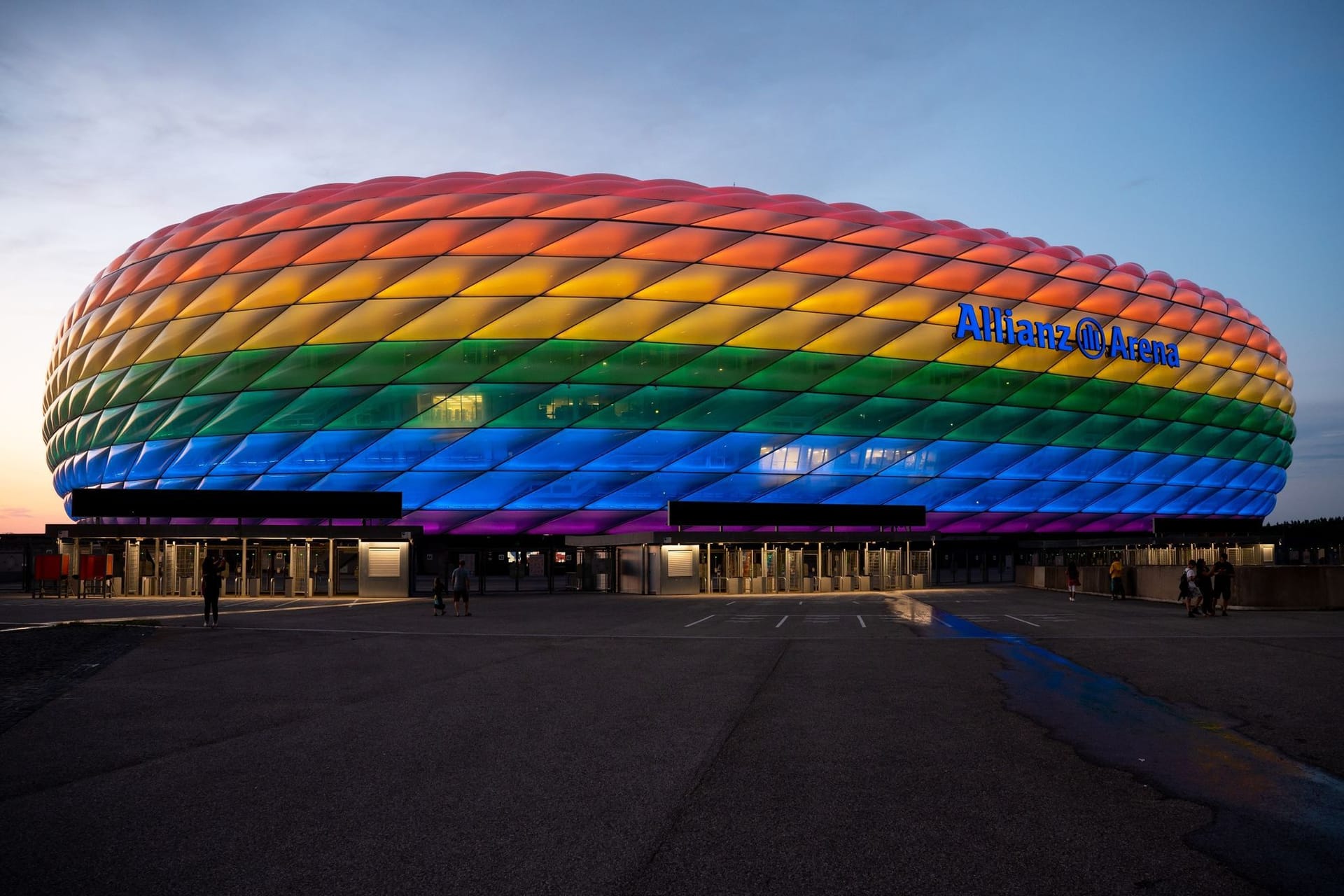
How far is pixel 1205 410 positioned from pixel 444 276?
3931 centimetres

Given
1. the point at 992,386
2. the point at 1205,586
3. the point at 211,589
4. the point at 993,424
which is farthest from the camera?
the point at 993,424

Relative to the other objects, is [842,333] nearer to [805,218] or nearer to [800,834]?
[805,218]

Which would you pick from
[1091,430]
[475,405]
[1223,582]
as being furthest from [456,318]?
[1091,430]

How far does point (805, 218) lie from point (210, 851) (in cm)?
3984

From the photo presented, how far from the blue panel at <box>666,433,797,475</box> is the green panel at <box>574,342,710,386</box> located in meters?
3.57

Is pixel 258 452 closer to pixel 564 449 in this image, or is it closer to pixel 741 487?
pixel 564 449

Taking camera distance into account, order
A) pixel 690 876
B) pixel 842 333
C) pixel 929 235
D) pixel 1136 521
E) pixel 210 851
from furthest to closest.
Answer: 1. pixel 1136 521
2. pixel 929 235
3. pixel 842 333
4. pixel 210 851
5. pixel 690 876

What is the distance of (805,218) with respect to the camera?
42344mm

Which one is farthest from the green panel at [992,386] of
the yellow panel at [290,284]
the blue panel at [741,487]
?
the yellow panel at [290,284]

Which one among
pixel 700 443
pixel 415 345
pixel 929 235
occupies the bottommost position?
pixel 700 443

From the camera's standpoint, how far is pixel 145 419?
41875 millimetres

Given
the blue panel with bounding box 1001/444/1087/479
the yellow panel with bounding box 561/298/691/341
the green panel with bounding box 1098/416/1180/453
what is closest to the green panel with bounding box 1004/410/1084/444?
the blue panel with bounding box 1001/444/1087/479

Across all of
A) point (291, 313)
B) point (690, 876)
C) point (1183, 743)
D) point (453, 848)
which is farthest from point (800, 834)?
point (291, 313)

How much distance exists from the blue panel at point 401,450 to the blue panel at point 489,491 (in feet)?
6.03
